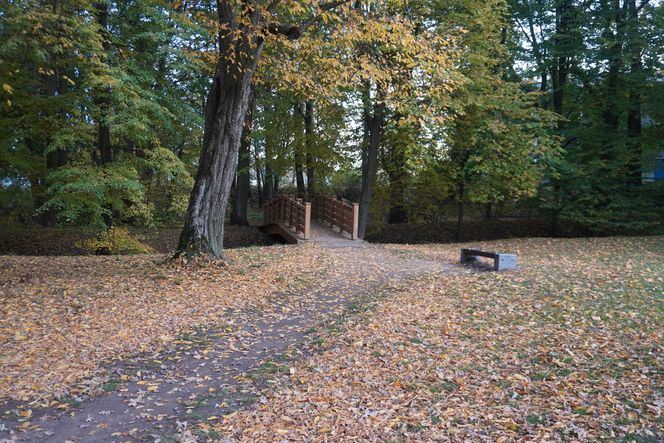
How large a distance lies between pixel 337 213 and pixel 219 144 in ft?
28.3

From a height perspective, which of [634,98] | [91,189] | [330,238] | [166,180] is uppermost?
[634,98]

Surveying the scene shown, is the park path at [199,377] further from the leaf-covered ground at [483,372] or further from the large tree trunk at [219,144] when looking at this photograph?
the large tree trunk at [219,144]

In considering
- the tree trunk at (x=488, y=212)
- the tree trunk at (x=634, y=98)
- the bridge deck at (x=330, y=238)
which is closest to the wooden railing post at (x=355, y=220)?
the bridge deck at (x=330, y=238)

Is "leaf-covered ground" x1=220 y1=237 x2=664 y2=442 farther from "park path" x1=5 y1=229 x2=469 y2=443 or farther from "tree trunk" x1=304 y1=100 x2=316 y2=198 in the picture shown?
"tree trunk" x1=304 y1=100 x2=316 y2=198

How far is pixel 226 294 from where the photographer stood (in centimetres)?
762

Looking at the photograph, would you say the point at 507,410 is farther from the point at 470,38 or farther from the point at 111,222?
the point at 470,38

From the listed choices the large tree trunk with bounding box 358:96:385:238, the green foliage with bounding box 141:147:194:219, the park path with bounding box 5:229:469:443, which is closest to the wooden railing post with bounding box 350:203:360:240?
the large tree trunk with bounding box 358:96:385:238

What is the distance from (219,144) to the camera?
28.6 feet

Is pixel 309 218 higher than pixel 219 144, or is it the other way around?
pixel 219 144

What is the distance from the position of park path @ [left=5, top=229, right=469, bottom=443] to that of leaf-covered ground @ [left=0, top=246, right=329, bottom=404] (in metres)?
0.33

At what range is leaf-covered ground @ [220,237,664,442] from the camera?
12.6ft

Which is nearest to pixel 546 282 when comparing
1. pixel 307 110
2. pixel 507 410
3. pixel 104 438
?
pixel 507 410

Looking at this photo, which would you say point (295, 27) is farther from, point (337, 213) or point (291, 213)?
point (337, 213)

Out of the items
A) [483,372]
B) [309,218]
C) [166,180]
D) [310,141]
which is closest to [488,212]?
[310,141]
